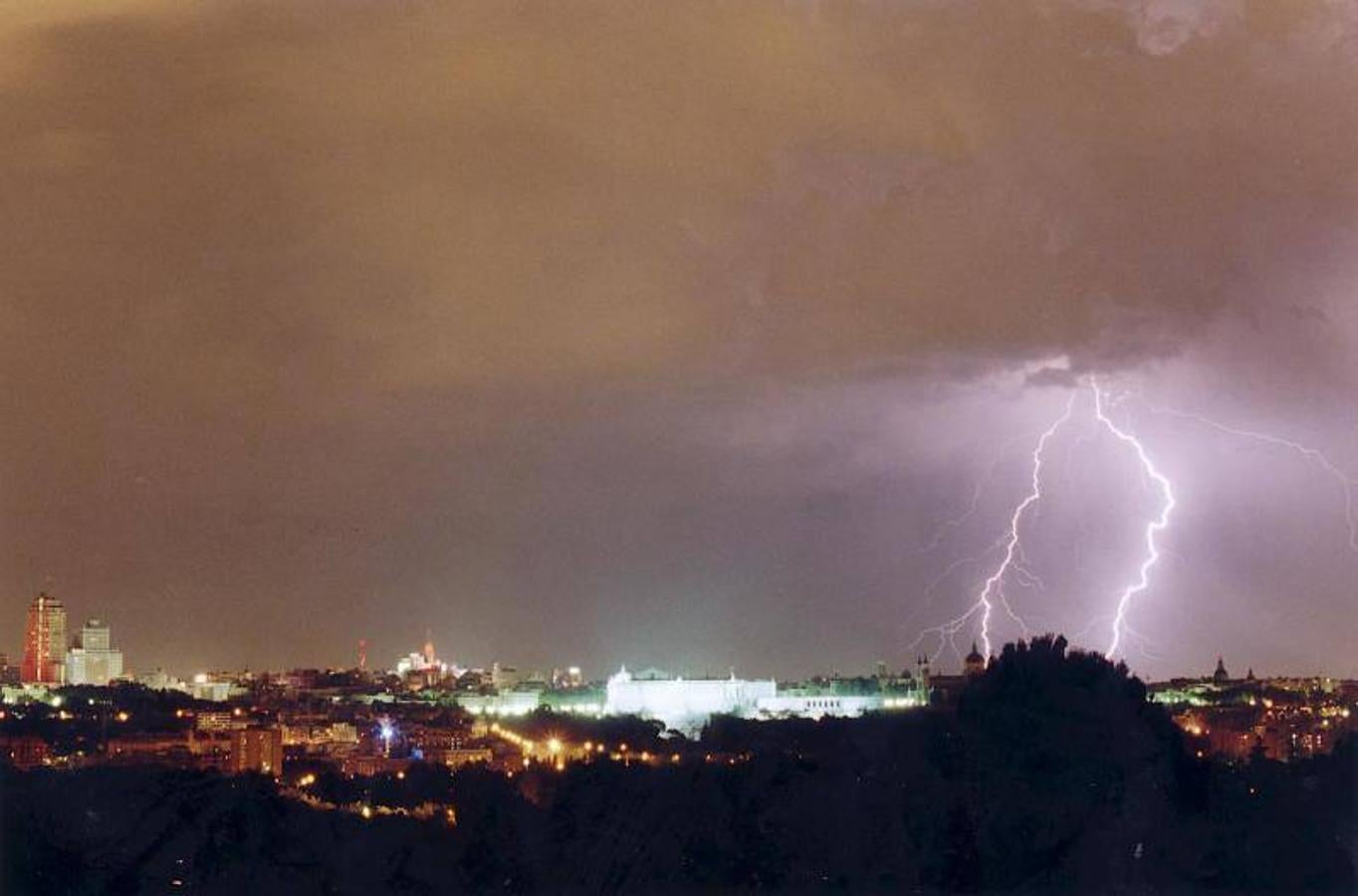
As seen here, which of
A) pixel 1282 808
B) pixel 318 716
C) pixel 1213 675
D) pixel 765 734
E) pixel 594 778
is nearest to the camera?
pixel 1282 808

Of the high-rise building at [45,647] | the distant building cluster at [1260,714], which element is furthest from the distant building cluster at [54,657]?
the distant building cluster at [1260,714]

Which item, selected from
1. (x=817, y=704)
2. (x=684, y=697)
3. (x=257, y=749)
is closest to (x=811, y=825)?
(x=257, y=749)

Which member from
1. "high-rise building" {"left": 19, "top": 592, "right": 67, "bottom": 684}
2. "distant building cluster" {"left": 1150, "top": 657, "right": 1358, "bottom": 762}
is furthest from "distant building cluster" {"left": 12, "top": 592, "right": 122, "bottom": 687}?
"distant building cluster" {"left": 1150, "top": 657, "right": 1358, "bottom": 762}

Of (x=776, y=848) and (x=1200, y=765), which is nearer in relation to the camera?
(x=776, y=848)

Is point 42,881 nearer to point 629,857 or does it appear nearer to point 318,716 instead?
point 629,857

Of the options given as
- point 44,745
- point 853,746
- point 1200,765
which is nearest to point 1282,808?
point 1200,765

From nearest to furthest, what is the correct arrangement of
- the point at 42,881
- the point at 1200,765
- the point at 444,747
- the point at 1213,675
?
the point at 42,881 → the point at 1200,765 → the point at 444,747 → the point at 1213,675

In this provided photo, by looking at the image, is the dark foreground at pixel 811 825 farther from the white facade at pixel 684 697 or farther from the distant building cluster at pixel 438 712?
the white facade at pixel 684 697

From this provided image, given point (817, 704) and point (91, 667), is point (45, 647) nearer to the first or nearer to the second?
point (91, 667)
